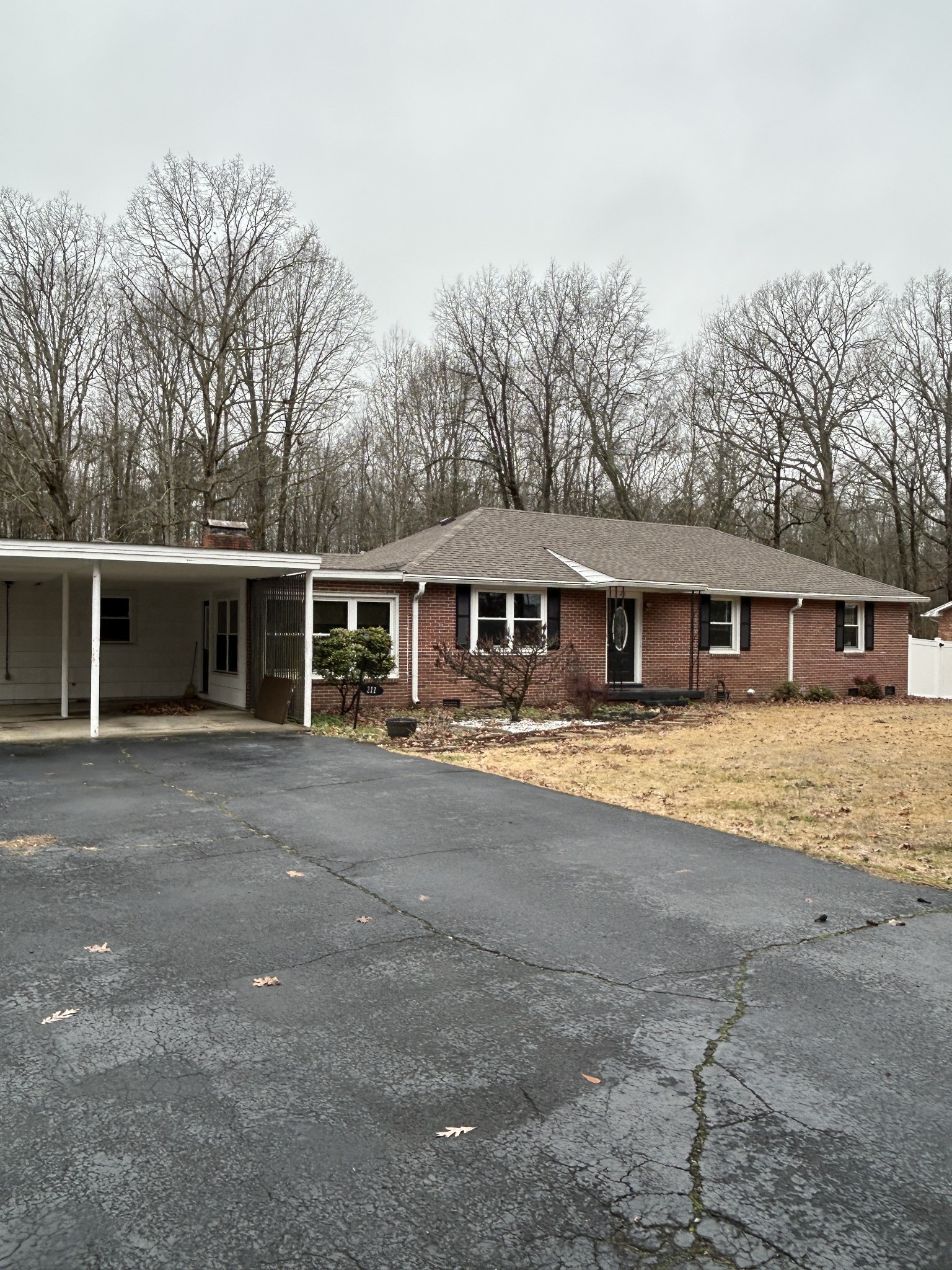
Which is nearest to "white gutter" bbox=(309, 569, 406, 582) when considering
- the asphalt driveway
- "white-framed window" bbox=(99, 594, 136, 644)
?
"white-framed window" bbox=(99, 594, 136, 644)

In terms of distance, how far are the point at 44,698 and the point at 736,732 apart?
13702mm

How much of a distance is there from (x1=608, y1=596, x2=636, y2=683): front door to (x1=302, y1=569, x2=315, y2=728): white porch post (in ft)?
25.7

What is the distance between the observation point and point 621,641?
65.9 ft

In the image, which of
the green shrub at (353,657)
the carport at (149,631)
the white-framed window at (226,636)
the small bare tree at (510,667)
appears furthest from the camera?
the white-framed window at (226,636)

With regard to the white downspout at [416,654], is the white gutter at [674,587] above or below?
above

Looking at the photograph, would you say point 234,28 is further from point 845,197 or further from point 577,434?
point 577,434

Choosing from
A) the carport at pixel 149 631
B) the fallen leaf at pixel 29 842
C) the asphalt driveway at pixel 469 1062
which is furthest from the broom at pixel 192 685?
the asphalt driveway at pixel 469 1062

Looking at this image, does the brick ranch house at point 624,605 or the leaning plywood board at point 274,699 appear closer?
the leaning plywood board at point 274,699

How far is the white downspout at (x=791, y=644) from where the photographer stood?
22.5 metres

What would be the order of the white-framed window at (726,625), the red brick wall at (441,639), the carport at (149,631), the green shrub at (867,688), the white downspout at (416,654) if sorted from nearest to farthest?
the carport at (149,631) < the white downspout at (416,654) < the red brick wall at (441,639) < the white-framed window at (726,625) < the green shrub at (867,688)

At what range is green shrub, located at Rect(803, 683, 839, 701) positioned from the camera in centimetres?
2200

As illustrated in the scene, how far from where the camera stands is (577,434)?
111 feet

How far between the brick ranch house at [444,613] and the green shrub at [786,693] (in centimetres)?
27

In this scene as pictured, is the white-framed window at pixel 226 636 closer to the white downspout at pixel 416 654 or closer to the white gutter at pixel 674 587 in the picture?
the white gutter at pixel 674 587
